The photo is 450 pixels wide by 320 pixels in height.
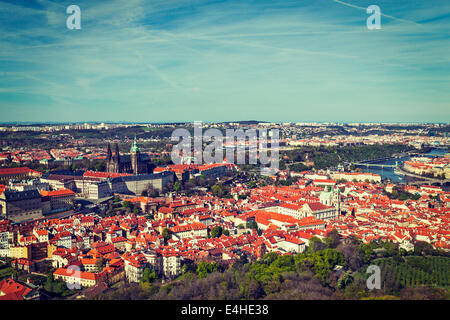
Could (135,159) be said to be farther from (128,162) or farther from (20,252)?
(20,252)

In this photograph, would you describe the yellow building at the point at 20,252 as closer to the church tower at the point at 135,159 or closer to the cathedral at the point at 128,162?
the cathedral at the point at 128,162

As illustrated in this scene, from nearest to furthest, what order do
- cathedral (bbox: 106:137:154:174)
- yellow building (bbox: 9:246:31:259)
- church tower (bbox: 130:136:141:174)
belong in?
yellow building (bbox: 9:246:31:259)
cathedral (bbox: 106:137:154:174)
church tower (bbox: 130:136:141:174)

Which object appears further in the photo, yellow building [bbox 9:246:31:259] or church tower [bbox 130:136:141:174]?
church tower [bbox 130:136:141:174]

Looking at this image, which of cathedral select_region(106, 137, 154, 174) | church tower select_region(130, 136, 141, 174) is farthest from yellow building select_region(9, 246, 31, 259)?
church tower select_region(130, 136, 141, 174)

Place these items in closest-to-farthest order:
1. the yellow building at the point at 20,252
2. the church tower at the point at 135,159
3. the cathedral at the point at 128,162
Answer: the yellow building at the point at 20,252, the cathedral at the point at 128,162, the church tower at the point at 135,159

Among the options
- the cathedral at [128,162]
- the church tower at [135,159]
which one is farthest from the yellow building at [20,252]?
the church tower at [135,159]

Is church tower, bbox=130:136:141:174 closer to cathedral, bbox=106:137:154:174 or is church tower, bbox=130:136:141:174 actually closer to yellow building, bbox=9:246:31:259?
cathedral, bbox=106:137:154:174

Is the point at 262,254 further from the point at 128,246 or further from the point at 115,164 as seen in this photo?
the point at 115,164

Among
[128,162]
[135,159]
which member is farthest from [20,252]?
[128,162]

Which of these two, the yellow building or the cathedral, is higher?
the cathedral
